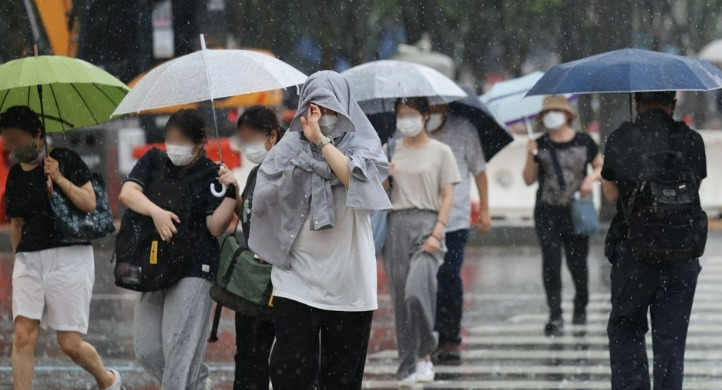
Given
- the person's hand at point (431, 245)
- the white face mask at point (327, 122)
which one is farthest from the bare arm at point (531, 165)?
the white face mask at point (327, 122)

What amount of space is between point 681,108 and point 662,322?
26388 mm

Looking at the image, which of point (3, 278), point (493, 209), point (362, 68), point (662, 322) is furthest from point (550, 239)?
point (493, 209)

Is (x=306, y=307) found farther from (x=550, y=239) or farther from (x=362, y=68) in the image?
(x=550, y=239)

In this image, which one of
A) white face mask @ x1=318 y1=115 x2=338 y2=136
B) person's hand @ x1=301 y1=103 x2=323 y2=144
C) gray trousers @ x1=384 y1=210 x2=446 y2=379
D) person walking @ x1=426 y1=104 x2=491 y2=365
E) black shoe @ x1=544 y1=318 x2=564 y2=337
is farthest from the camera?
black shoe @ x1=544 y1=318 x2=564 y2=337

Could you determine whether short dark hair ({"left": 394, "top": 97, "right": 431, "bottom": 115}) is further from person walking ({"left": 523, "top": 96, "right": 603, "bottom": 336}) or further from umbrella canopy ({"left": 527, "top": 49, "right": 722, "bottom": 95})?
person walking ({"left": 523, "top": 96, "right": 603, "bottom": 336})

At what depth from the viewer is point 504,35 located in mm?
32969

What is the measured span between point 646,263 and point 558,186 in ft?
12.9

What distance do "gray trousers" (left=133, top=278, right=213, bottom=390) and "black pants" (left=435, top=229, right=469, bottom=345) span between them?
3.22 meters

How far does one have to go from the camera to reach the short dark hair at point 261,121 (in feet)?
23.6

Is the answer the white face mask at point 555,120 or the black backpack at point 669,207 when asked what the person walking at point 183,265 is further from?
the white face mask at point 555,120

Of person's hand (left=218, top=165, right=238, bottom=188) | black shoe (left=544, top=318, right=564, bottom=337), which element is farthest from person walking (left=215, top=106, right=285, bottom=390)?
black shoe (left=544, top=318, right=564, bottom=337)

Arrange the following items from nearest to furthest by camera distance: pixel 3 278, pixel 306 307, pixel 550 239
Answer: pixel 306 307
pixel 550 239
pixel 3 278

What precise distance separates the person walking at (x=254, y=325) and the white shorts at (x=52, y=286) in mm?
992

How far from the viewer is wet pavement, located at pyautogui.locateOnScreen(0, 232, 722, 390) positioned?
905 centimetres
